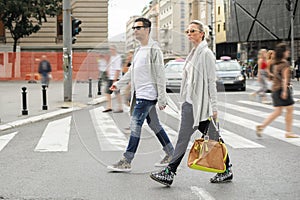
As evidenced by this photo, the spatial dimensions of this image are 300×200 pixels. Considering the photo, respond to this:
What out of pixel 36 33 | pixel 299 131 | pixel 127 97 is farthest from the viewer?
pixel 36 33

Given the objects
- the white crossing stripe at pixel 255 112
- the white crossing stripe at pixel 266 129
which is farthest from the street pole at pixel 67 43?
the white crossing stripe at pixel 266 129

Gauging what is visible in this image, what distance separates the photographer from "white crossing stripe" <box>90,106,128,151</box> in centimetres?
834

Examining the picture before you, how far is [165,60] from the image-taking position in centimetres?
722

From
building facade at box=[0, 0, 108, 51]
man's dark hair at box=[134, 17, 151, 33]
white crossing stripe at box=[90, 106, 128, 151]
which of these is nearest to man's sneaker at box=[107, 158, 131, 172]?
white crossing stripe at box=[90, 106, 128, 151]

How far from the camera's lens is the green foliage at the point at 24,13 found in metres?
39.8

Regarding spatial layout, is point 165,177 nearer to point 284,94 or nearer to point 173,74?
point 173,74

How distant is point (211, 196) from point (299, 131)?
242 inches

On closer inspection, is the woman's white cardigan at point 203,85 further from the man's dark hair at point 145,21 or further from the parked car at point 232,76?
the parked car at point 232,76

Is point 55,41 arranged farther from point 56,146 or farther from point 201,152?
point 201,152

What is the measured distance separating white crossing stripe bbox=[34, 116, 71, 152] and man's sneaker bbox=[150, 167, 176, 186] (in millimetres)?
3320

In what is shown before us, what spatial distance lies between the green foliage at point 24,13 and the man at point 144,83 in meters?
33.9

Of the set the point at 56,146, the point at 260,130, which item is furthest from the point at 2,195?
the point at 260,130

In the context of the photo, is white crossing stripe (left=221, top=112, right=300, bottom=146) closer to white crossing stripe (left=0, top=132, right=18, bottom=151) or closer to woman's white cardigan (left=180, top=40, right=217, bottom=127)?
woman's white cardigan (left=180, top=40, right=217, bottom=127)

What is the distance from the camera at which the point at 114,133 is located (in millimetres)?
8695
